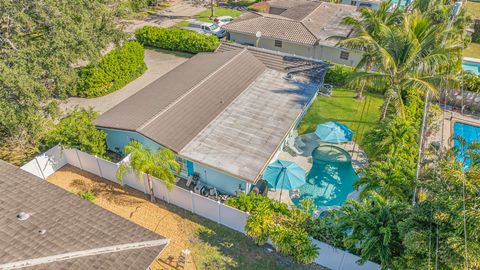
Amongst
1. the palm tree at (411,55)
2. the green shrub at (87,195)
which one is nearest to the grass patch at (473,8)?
the palm tree at (411,55)

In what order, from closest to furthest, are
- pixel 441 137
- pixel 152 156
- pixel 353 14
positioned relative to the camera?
pixel 152 156, pixel 441 137, pixel 353 14

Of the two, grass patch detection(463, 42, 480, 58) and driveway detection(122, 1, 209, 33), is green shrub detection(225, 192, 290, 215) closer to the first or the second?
driveway detection(122, 1, 209, 33)

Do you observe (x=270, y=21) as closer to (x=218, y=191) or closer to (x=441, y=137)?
(x=441, y=137)

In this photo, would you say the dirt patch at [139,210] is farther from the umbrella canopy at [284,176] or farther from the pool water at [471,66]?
the pool water at [471,66]

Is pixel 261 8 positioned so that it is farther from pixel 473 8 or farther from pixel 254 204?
pixel 254 204

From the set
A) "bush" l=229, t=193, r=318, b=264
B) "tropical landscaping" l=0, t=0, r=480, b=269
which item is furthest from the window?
"bush" l=229, t=193, r=318, b=264

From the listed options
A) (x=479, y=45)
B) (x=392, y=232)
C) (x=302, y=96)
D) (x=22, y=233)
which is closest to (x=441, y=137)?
(x=302, y=96)
